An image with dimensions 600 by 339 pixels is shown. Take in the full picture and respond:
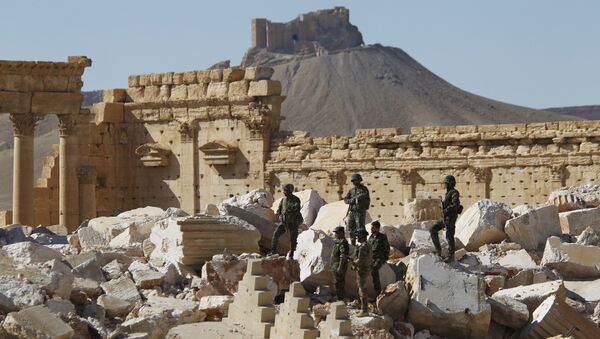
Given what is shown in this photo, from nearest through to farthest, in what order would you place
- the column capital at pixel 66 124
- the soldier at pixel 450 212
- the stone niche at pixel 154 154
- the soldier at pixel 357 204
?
the soldier at pixel 450 212, the soldier at pixel 357 204, the column capital at pixel 66 124, the stone niche at pixel 154 154

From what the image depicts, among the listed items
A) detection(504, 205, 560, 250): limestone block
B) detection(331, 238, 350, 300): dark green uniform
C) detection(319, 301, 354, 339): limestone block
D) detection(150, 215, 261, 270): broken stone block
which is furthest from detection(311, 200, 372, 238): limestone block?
detection(319, 301, 354, 339): limestone block

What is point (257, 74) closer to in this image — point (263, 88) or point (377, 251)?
point (263, 88)

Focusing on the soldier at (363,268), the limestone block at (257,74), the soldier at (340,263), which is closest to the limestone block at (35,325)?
the soldier at (363,268)

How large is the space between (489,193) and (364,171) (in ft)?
10.9

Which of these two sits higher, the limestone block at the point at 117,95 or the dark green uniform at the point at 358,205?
the limestone block at the point at 117,95

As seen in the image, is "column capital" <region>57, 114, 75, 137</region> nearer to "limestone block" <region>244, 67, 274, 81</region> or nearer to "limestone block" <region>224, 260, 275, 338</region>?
"limestone block" <region>244, 67, 274, 81</region>

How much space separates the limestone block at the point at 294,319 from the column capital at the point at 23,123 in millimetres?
19210

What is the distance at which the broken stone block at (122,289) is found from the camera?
22.6m

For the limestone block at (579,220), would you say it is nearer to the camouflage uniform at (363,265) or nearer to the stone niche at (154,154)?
the camouflage uniform at (363,265)

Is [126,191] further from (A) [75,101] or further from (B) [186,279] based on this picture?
(B) [186,279]

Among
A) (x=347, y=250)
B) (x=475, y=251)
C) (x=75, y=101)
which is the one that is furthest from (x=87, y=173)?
(x=347, y=250)

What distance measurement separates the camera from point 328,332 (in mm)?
20359

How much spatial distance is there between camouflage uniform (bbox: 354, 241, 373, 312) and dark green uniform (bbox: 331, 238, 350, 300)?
1.26ft

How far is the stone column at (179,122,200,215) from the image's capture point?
41812 millimetres
